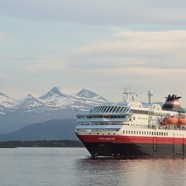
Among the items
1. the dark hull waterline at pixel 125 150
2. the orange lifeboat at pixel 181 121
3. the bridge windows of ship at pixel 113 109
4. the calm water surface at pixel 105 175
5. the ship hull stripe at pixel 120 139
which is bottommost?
the calm water surface at pixel 105 175

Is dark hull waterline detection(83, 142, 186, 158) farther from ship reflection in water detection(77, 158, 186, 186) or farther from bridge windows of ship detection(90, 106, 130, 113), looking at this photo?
bridge windows of ship detection(90, 106, 130, 113)

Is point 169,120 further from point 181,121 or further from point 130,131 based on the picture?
point 130,131

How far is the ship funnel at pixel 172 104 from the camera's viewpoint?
119 meters

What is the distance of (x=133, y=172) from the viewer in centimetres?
7862

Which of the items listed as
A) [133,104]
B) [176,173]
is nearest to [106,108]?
[133,104]

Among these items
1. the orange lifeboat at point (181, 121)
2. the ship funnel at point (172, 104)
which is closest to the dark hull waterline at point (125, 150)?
the orange lifeboat at point (181, 121)

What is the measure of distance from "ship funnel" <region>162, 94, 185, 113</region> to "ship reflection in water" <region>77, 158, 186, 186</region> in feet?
71.6

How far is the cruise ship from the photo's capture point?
336 ft

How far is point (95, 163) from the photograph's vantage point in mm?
92125

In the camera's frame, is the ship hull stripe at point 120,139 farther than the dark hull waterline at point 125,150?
No

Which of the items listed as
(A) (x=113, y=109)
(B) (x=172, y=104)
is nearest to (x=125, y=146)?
(A) (x=113, y=109)

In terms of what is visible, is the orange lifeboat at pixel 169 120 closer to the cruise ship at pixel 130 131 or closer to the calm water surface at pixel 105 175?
the cruise ship at pixel 130 131

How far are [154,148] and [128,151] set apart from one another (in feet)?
19.6

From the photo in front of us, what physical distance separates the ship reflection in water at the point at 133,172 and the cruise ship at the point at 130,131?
5094 mm
